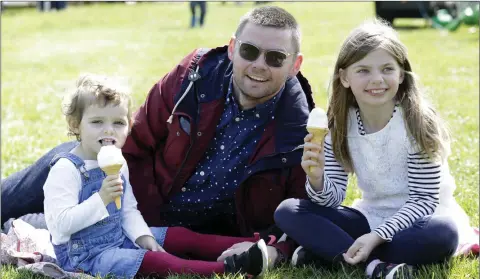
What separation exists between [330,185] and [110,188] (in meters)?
1.11

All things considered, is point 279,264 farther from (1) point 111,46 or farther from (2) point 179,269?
(1) point 111,46

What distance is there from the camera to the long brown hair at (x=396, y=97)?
12.3 ft

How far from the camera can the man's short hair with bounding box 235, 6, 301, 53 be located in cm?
410

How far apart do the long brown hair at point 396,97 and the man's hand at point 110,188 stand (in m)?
1.15

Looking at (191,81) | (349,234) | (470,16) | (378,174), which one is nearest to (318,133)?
(378,174)

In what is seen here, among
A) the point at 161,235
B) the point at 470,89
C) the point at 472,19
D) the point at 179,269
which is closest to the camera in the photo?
the point at 179,269

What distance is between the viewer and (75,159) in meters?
3.83

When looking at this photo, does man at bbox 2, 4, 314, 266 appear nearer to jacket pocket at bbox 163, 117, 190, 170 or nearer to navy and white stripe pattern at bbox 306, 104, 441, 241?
jacket pocket at bbox 163, 117, 190, 170

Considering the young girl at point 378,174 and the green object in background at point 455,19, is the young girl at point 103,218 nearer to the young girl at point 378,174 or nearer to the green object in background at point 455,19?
the young girl at point 378,174

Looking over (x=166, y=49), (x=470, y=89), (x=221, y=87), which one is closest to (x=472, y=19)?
(x=166, y=49)

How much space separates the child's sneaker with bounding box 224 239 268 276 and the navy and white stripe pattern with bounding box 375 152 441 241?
57cm

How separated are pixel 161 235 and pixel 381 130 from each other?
130cm

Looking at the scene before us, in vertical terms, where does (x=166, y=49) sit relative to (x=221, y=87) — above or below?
below

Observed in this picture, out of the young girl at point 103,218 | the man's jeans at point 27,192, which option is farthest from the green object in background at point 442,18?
the young girl at point 103,218
